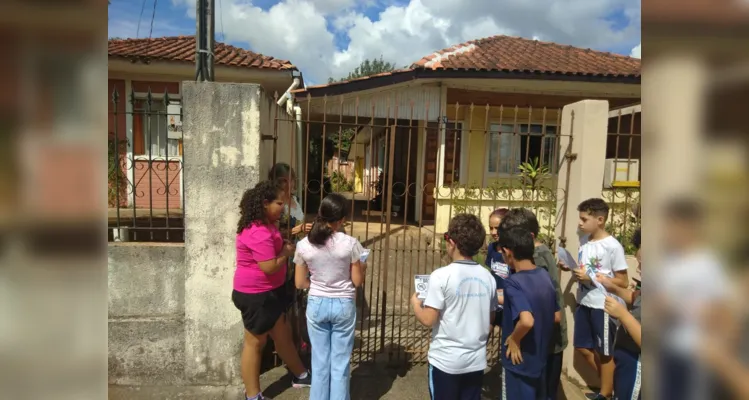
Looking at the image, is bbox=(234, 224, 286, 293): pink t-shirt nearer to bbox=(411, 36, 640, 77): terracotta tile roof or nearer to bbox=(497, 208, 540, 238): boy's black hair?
bbox=(497, 208, 540, 238): boy's black hair

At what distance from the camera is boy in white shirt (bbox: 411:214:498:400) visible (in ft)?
7.61

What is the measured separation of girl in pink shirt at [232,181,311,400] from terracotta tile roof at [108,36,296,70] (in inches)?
204

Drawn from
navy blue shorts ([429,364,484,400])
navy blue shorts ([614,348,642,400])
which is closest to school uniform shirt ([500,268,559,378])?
navy blue shorts ([429,364,484,400])

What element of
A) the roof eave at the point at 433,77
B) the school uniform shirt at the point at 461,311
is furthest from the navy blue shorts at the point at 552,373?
the roof eave at the point at 433,77

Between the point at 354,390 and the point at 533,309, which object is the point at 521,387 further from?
the point at 354,390

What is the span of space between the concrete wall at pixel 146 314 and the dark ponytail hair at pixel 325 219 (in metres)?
1.38

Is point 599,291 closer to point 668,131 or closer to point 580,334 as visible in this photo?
point 580,334

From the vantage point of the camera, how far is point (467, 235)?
2.37 meters

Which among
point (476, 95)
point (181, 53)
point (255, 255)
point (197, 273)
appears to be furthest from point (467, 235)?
point (181, 53)

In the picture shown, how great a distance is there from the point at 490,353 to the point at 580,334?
0.99 m

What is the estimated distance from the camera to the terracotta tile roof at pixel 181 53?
7.65 metres

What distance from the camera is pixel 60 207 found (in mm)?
454

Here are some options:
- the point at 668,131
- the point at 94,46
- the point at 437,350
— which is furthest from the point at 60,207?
the point at 437,350

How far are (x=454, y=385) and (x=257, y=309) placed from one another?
1.47 m
